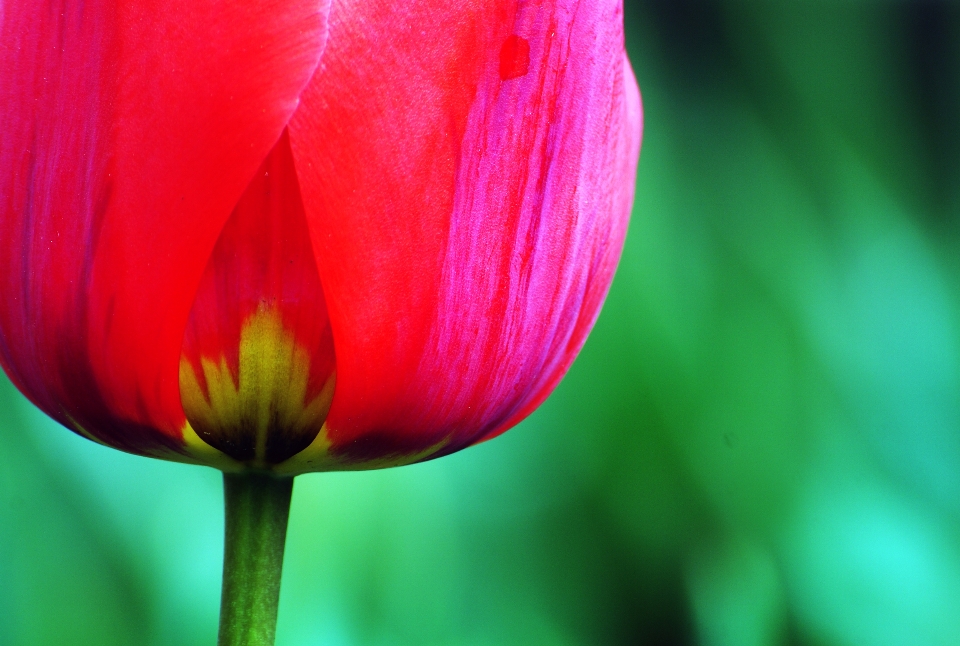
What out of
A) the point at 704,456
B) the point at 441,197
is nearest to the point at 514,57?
the point at 441,197

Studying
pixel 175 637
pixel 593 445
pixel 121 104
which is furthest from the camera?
pixel 593 445

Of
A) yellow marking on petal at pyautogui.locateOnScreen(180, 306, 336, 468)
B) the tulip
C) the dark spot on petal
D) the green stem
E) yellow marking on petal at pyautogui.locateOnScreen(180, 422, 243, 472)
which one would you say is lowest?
the green stem

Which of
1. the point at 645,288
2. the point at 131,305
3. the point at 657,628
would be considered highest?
the point at 645,288

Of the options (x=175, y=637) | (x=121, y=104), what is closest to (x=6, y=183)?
(x=121, y=104)

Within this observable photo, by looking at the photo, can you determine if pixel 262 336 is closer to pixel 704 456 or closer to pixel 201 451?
pixel 201 451

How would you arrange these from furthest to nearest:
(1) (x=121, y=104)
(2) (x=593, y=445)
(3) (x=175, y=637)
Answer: (2) (x=593, y=445)
(3) (x=175, y=637)
(1) (x=121, y=104)

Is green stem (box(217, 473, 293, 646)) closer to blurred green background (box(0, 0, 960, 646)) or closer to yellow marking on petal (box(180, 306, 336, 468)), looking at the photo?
yellow marking on petal (box(180, 306, 336, 468))

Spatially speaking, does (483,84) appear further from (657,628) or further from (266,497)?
(657,628)

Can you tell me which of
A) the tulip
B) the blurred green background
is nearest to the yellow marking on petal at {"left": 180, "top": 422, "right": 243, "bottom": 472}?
the tulip
